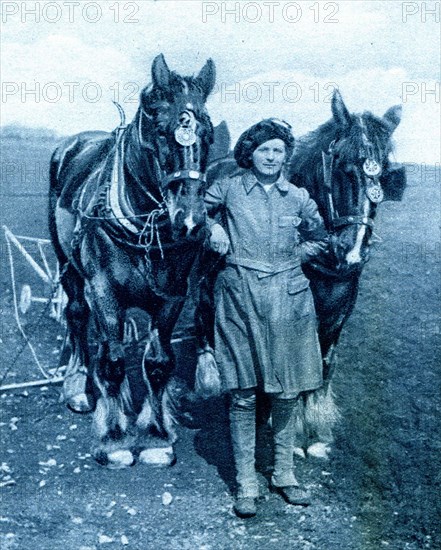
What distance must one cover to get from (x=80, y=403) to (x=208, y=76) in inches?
108

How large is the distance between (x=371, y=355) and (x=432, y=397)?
113cm

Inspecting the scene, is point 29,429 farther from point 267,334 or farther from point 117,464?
point 267,334

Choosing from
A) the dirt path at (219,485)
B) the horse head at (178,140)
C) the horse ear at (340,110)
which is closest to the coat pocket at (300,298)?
the horse head at (178,140)

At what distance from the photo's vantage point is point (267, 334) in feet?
11.3

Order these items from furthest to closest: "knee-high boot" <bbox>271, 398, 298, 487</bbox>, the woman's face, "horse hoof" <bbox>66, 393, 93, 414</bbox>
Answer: "horse hoof" <bbox>66, 393, 93, 414</bbox> → "knee-high boot" <bbox>271, 398, 298, 487</bbox> → the woman's face

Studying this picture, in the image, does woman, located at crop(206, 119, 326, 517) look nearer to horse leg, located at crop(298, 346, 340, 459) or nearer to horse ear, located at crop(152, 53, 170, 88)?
horse ear, located at crop(152, 53, 170, 88)

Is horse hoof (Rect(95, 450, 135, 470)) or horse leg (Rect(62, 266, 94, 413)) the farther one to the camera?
horse leg (Rect(62, 266, 94, 413))

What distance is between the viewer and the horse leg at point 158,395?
13.9 ft

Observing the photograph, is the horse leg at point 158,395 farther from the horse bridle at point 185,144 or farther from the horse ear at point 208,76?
the horse ear at point 208,76

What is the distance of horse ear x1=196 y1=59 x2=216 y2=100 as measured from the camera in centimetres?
373

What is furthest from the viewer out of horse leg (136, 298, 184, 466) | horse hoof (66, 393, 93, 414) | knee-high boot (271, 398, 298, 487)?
horse hoof (66, 393, 93, 414)

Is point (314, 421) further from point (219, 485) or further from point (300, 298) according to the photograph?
point (300, 298)

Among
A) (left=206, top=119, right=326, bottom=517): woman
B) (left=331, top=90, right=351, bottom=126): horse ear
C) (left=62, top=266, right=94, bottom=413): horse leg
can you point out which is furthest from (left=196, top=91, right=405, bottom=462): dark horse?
(left=62, top=266, right=94, bottom=413): horse leg

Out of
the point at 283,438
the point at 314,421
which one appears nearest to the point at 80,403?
the point at 314,421
